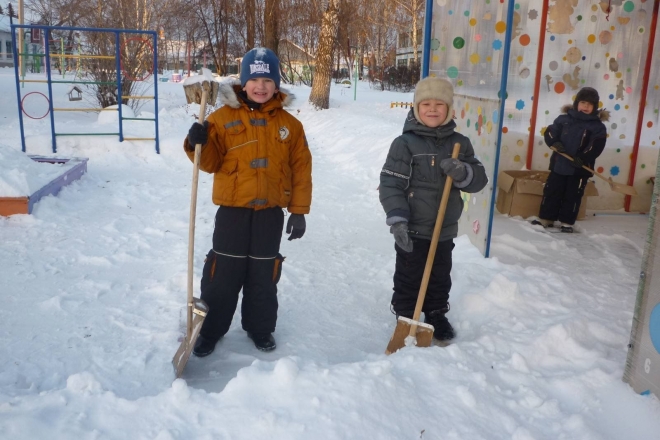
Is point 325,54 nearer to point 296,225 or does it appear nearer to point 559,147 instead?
point 559,147

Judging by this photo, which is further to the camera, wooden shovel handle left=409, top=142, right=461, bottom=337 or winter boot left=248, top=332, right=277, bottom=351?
winter boot left=248, top=332, right=277, bottom=351

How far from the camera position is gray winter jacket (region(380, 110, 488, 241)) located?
128 inches

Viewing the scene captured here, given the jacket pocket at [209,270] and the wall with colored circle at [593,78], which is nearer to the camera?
the jacket pocket at [209,270]

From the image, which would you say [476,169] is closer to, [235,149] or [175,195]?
[235,149]

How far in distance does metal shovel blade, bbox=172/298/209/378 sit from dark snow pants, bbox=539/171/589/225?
14.0 ft

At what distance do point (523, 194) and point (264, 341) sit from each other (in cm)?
411

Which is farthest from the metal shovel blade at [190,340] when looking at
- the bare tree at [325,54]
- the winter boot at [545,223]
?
the bare tree at [325,54]

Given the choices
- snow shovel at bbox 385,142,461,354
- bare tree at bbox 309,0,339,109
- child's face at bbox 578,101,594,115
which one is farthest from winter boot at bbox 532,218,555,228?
bare tree at bbox 309,0,339,109

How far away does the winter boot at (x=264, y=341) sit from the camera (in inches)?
133

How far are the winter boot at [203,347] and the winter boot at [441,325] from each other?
4.33 feet

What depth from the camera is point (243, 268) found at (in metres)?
3.31

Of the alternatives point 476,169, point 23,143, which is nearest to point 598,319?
point 476,169

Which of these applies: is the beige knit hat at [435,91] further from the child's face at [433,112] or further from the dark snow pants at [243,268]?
the dark snow pants at [243,268]

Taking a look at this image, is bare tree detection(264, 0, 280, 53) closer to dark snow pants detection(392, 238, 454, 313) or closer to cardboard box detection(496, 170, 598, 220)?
cardboard box detection(496, 170, 598, 220)
